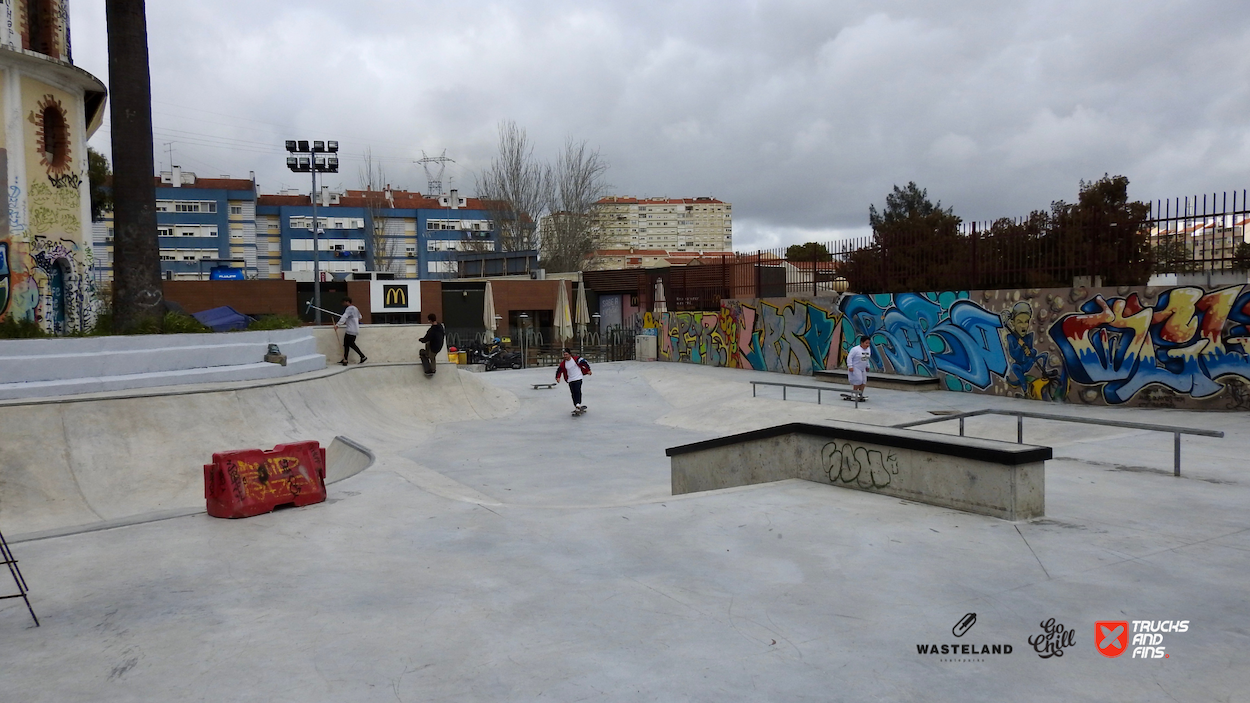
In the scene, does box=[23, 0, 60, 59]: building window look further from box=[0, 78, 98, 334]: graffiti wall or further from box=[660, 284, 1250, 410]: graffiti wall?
box=[660, 284, 1250, 410]: graffiti wall

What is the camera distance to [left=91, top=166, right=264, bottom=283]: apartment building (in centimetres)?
7044

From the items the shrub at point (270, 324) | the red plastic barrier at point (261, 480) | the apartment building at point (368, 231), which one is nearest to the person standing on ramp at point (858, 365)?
the red plastic barrier at point (261, 480)

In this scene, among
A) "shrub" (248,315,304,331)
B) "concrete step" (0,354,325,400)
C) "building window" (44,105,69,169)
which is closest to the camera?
"concrete step" (0,354,325,400)

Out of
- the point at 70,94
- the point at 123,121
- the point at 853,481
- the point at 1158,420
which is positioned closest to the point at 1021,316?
the point at 1158,420

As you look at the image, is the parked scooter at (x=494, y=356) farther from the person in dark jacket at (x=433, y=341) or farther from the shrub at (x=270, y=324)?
the shrub at (x=270, y=324)

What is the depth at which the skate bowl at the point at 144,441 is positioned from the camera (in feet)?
31.1

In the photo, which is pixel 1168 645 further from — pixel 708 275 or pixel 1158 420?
pixel 708 275

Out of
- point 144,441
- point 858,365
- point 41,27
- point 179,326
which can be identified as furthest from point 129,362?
point 858,365

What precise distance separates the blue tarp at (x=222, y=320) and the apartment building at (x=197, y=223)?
57.9 metres

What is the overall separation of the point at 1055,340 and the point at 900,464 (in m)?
10.6

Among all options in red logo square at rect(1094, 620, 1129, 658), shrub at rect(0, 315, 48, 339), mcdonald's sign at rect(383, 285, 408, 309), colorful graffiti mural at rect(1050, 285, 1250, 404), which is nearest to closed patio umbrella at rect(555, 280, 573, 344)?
mcdonald's sign at rect(383, 285, 408, 309)

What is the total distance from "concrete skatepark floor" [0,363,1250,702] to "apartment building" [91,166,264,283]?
70205 millimetres

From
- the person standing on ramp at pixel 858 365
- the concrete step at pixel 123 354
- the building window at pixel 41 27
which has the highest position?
the building window at pixel 41 27

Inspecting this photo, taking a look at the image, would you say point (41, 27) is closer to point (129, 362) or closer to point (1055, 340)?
point (129, 362)
